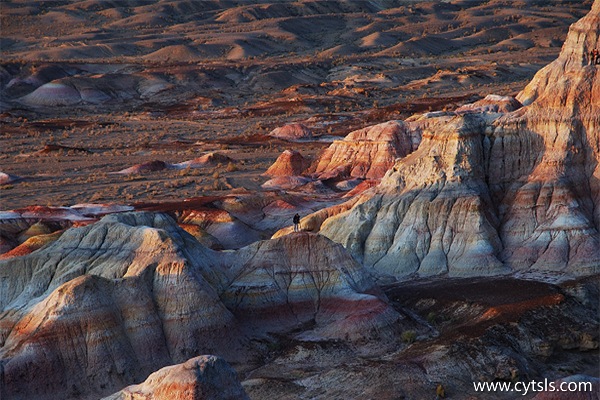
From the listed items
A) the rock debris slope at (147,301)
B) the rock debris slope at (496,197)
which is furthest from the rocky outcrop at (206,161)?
the rock debris slope at (147,301)

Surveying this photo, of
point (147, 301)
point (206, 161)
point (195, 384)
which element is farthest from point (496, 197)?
point (206, 161)

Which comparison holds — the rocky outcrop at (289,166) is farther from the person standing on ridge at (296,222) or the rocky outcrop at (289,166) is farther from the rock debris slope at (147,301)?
the rock debris slope at (147,301)

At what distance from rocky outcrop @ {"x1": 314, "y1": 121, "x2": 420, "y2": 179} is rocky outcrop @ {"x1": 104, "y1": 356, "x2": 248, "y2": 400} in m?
30.8

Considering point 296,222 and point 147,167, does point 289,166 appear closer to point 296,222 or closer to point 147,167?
point 147,167

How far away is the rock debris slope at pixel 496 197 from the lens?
1182 inches

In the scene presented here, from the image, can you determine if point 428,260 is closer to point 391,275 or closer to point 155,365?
point 391,275

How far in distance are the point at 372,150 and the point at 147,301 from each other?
2653 centimetres

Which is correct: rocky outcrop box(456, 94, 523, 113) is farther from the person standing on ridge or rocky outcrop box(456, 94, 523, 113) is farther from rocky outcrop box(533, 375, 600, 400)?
rocky outcrop box(533, 375, 600, 400)

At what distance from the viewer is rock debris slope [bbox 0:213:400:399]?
22531 mm

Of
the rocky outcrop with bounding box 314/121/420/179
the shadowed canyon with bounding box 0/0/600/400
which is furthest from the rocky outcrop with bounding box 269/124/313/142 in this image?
the rocky outcrop with bounding box 314/121/420/179

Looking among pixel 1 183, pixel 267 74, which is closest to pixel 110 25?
pixel 267 74

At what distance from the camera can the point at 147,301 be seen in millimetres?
23922

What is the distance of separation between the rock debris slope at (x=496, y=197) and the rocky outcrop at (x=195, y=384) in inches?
537

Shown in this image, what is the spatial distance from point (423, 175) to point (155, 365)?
11915 mm
